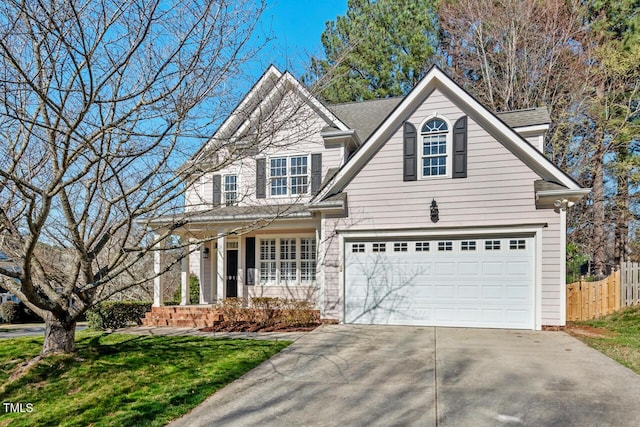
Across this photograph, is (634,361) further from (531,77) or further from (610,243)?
(610,243)

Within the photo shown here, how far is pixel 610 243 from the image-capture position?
21.5 m

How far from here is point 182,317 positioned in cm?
1130

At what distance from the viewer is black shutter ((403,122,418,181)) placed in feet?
33.5

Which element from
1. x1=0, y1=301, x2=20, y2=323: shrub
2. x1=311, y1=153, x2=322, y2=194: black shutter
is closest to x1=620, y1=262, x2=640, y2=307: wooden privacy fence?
x1=311, y1=153, x2=322, y2=194: black shutter

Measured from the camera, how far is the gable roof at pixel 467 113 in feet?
30.5

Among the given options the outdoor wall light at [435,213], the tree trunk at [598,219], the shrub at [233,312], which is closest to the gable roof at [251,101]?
the outdoor wall light at [435,213]

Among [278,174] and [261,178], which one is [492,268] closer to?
[278,174]

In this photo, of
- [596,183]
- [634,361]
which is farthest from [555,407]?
[596,183]

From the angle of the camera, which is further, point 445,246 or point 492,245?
point 445,246

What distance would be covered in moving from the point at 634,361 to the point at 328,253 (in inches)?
267

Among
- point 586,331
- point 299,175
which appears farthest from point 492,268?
point 299,175

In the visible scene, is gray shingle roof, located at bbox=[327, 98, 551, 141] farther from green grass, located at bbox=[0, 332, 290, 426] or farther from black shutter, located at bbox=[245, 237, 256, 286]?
green grass, located at bbox=[0, 332, 290, 426]

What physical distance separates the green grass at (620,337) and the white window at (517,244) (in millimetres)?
2212

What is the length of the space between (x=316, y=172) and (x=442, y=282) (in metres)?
5.02
